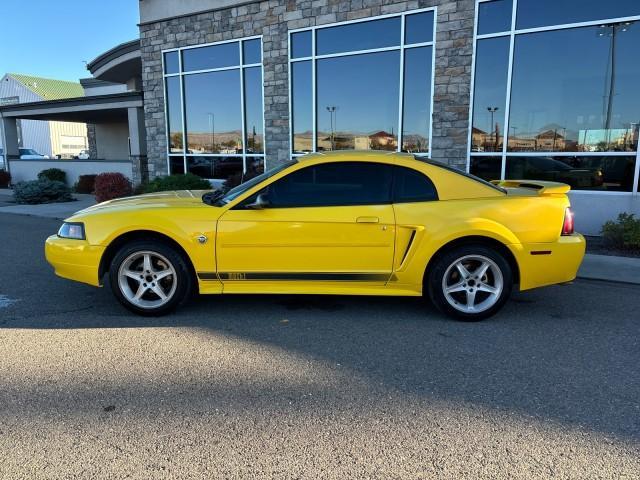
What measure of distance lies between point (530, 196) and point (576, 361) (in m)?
1.61

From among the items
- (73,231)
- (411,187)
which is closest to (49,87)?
(73,231)

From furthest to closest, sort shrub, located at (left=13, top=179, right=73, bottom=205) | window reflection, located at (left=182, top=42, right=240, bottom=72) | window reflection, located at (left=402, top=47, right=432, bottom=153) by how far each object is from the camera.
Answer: shrub, located at (left=13, top=179, right=73, bottom=205), window reflection, located at (left=182, top=42, right=240, bottom=72), window reflection, located at (left=402, top=47, right=432, bottom=153)

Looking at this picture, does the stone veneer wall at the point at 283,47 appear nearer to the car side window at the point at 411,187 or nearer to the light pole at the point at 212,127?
the light pole at the point at 212,127

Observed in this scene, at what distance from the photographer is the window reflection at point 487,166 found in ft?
32.0

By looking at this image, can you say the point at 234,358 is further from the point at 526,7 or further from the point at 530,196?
A: the point at 526,7

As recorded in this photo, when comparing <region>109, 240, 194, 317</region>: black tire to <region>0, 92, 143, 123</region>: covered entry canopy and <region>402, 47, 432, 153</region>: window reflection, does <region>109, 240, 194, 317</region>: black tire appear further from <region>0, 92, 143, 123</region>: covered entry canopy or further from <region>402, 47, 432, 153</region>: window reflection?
<region>0, 92, 143, 123</region>: covered entry canopy

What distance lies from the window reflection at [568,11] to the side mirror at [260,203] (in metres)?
7.48

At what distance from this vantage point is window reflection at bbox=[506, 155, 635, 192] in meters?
8.63

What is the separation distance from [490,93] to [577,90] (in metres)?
1.58

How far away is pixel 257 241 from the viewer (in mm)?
4441

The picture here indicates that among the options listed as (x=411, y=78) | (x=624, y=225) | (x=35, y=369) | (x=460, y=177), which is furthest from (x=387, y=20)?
(x=35, y=369)

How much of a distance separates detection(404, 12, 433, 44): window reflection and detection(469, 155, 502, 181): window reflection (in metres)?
2.77

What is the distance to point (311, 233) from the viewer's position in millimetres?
4418

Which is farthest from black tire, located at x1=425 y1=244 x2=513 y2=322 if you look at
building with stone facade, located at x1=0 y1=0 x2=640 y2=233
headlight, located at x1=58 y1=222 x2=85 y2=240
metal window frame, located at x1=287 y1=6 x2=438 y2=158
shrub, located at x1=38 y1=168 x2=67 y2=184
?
shrub, located at x1=38 y1=168 x2=67 y2=184
